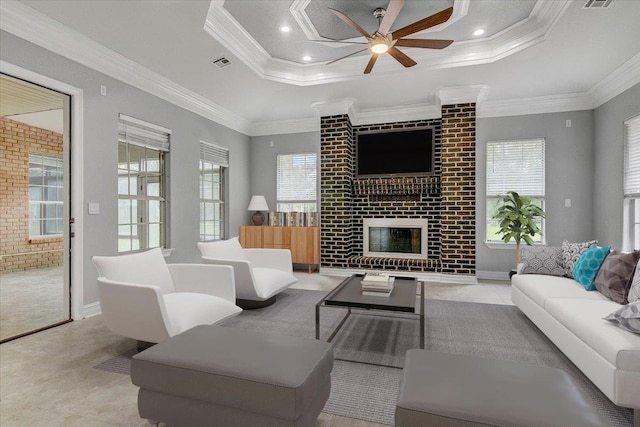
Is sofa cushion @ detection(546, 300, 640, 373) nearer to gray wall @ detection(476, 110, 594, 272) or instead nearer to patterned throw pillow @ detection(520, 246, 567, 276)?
patterned throw pillow @ detection(520, 246, 567, 276)

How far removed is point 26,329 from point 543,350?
4527 millimetres

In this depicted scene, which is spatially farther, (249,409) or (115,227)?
(115,227)

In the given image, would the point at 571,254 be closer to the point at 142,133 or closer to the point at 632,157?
→ the point at 632,157

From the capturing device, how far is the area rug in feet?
6.42

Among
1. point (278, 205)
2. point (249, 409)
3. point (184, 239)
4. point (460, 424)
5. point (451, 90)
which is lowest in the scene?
point (249, 409)

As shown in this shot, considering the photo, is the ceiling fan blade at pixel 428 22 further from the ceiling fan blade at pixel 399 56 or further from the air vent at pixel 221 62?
the air vent at pixel 221 62

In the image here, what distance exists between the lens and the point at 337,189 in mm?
5832

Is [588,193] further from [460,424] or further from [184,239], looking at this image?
[184,239]

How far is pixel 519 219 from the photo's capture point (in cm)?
486

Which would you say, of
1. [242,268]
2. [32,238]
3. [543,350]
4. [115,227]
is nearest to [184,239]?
[115,227]

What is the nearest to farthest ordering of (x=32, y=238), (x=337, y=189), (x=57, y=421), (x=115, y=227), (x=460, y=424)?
(x=460, y=424), (x=57, y=421), (x=115, y=227), (x=337, y=189), (x=32, y=238)

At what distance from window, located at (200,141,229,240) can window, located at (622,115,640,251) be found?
588 cm

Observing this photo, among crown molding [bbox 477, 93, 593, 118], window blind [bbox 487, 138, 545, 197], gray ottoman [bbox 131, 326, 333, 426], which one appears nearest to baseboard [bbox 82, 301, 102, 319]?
gray ottoman [bbox 131, 326, 333, 426]

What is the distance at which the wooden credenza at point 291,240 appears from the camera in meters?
5.94
